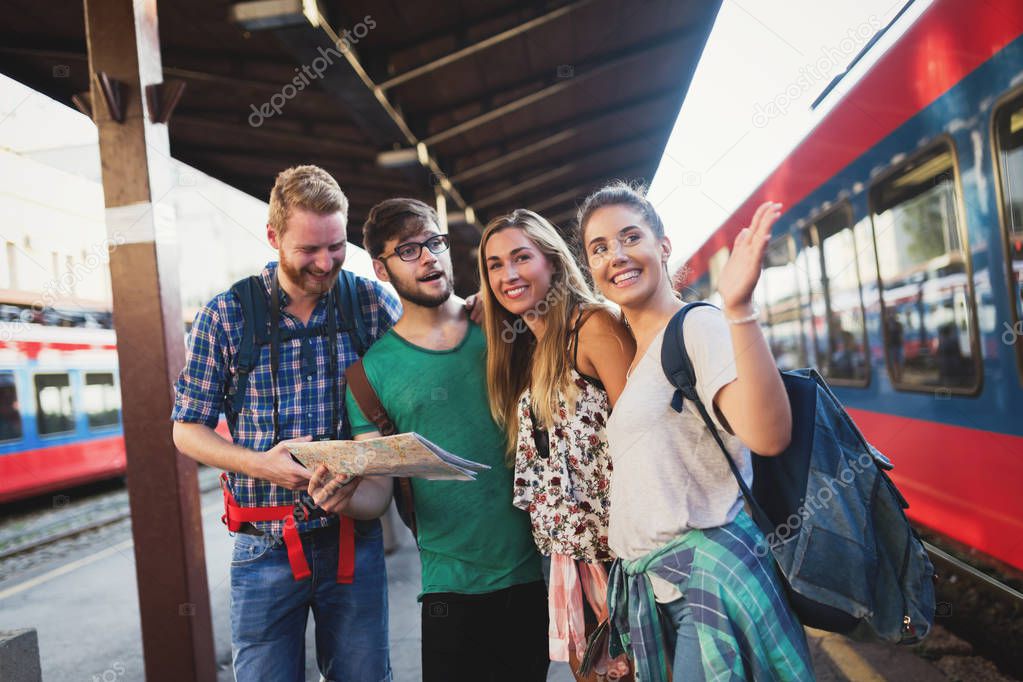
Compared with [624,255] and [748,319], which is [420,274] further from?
[748,319]

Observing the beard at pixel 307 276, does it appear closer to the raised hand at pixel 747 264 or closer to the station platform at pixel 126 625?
the raised hand at pixel 747 264

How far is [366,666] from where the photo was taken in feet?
7.43

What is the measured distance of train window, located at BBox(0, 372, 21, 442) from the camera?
33.0 feet

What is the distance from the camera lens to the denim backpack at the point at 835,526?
1.56m

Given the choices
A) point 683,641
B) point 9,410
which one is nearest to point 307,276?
point 683,641

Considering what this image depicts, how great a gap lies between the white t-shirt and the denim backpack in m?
0.06

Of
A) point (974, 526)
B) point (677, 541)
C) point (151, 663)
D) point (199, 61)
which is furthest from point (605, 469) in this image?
point (199, 61)

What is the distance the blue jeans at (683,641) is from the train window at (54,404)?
461 inches

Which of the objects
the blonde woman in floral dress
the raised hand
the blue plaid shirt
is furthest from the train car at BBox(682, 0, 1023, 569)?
the blue plaid shirt

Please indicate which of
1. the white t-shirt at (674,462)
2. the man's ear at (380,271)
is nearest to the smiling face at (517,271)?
the man's ear at (380,271)

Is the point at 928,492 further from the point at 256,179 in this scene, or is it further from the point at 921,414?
the point at 256,179

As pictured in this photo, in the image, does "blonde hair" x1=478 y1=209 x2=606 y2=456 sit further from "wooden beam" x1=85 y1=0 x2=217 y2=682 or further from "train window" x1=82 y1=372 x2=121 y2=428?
"train window" x1=82 y1=372 x2=121 y2=428

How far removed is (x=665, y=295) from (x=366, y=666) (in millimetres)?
1498

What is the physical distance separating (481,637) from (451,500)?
0.42m
